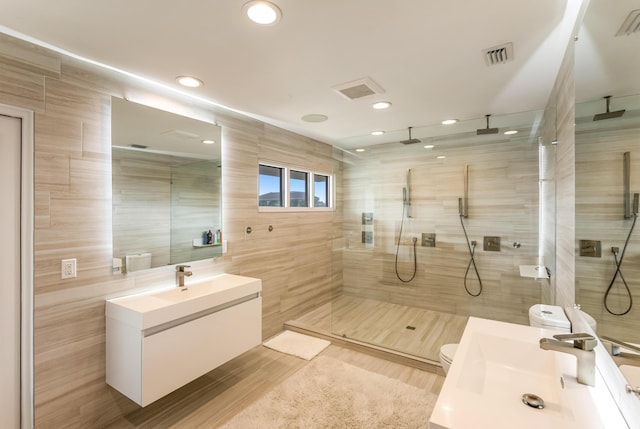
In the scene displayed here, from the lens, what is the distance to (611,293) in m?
1.17

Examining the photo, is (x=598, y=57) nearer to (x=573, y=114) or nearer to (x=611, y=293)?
(x=573, y=114)

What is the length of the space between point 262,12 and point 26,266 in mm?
1984

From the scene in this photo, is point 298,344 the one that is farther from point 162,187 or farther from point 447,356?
point 162,187

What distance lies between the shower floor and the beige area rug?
636mm

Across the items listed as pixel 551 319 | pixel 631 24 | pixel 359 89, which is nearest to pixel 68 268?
pixel 359 89

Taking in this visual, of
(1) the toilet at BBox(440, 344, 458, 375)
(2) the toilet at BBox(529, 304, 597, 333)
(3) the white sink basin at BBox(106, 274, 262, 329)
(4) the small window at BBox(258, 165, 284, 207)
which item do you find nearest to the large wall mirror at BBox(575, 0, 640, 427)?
(2) the toilet at BBox(529, 304, 597, 333)

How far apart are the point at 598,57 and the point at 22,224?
3.12m

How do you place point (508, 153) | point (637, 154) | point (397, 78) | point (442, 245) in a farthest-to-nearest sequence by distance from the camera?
point (442, 245) < point (508, 153) < point (397, 78) < point (637, 154)

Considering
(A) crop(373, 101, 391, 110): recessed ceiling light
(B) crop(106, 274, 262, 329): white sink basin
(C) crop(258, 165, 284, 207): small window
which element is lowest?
(B) crop(106, 274, 262, 329): white sink basin

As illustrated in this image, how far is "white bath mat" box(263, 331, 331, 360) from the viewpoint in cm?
316

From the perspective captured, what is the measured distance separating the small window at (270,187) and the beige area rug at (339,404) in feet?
6.22

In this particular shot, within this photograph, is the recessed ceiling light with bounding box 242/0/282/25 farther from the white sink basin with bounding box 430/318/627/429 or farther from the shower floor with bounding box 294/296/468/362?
the shower floor with bounding box 294/296/468/362

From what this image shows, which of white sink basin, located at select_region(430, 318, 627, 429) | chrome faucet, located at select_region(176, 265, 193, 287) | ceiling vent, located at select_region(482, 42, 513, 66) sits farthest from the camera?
chrome faucet, located at select_region(176, 265, 193, 287)

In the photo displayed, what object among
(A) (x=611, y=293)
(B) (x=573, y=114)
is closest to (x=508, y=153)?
(B) (x=573, y=114)
